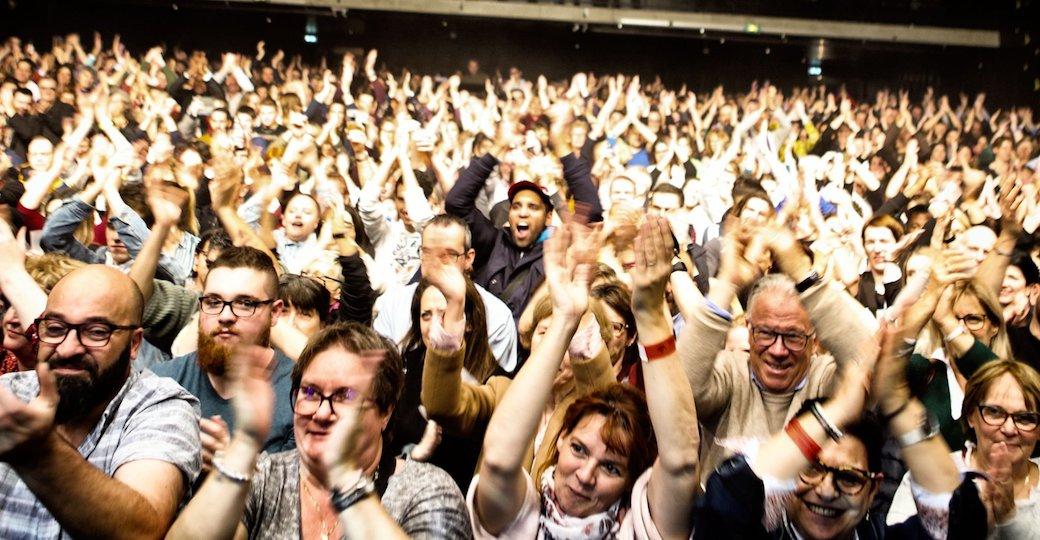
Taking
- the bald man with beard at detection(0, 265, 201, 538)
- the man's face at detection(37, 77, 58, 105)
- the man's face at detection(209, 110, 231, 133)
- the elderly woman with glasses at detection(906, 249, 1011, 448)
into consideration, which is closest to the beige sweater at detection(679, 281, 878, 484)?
the elderly woman with glasses at detection(906, 249, 1011, 448)

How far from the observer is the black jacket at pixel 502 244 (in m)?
3.64

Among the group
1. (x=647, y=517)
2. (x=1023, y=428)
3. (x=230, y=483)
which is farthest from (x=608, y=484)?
(x=1023, y=428)

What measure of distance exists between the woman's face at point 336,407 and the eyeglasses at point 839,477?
2.35ft

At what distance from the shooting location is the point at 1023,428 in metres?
1.98

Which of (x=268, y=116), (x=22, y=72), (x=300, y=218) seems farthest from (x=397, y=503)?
(x=22, y=72)

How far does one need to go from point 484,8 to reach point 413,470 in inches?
458

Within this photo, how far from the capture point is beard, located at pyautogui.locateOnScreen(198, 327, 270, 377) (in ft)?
7.26

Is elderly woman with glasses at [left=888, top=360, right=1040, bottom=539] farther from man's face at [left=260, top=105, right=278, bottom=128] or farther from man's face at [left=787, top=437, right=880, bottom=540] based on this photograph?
man's face at [left=260, top=105, right=278, bottom=128]

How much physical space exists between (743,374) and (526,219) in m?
1.86

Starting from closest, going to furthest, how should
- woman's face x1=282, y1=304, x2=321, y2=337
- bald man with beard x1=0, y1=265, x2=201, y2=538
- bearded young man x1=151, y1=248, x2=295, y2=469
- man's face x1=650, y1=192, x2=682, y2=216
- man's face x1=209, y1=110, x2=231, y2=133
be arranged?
bald man with beard x1=0, y1=265, x2=201, y2=538, bearded young man x1=151, y1=248, x2=295, y2=469, woman's face x1=282, y1=304, x2=321, y2=337, man's face x1=650, y1=192, x2=682, y2=216, man's face x1=209, y1=110, x2=231, y2=133

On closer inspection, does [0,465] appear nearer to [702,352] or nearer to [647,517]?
[647,517]

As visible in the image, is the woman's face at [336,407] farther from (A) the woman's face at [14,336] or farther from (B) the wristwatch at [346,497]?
(A) the woman's face at [14,336]

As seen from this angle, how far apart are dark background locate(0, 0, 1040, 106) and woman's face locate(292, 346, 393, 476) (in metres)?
11.3

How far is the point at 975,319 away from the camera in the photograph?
2848mm
